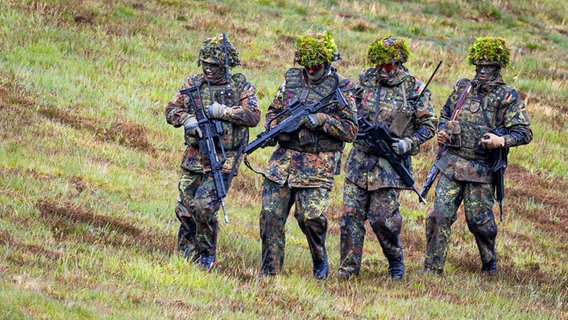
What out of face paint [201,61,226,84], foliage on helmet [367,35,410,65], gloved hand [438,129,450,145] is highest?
foliage on helmet [367,35,410,65]

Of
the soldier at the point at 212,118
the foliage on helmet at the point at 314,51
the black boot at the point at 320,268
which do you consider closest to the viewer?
the foliage on helmet at the point at 314,51

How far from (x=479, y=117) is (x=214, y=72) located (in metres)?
3.02

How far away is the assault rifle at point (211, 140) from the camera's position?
31.8 ft

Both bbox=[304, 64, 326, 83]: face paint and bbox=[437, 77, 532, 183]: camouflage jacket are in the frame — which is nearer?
bbox=[304, 64, 326, 83]: face paint

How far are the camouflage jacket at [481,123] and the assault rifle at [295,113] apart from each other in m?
1.79

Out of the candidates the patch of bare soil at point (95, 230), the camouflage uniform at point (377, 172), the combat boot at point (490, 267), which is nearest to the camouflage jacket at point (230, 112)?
the patch of bare soil at point (95, 230)

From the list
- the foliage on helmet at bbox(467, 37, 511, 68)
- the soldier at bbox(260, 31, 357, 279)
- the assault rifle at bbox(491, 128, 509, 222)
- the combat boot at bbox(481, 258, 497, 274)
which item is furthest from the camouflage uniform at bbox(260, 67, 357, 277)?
the combat boot at bbox(481, 258, 497, 274)

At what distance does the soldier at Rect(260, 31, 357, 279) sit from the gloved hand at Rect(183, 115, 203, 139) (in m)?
0.74

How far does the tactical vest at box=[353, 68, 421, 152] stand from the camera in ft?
34.2

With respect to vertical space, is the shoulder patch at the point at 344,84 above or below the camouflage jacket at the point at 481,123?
above

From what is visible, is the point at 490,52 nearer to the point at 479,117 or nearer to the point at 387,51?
the point at 479,117

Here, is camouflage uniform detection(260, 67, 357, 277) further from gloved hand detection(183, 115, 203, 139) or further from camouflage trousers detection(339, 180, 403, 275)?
gloved hand detection(183, 115, 203, 139)

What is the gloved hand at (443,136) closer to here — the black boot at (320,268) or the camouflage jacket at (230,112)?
the black boot at (320,268)

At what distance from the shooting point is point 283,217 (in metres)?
9.95
